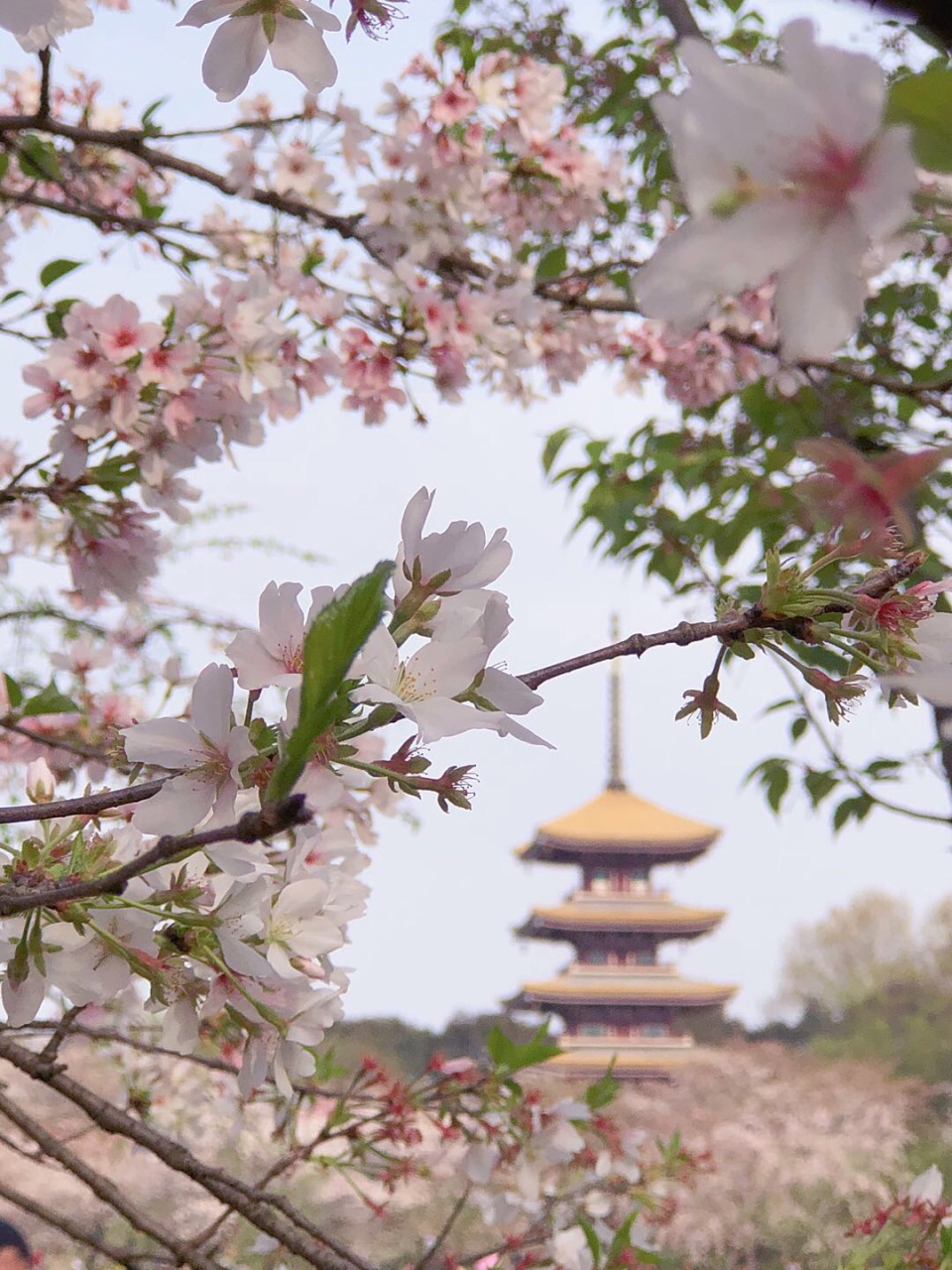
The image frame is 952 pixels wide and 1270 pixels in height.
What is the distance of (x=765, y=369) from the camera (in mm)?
2172

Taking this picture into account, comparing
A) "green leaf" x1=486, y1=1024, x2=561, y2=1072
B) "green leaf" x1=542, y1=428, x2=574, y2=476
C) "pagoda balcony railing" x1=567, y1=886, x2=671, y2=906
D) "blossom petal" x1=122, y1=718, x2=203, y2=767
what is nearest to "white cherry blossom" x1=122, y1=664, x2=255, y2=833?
"blossom petal" x1=122, y1=718, x2=203, y2=767

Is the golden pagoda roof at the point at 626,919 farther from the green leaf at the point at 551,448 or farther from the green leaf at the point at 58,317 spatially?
the green leaf at the point at 58,317

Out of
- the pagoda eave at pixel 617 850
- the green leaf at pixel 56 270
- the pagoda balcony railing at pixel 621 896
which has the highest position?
the pagoda eave at pixel 617 850

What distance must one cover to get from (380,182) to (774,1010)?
23856 millimetres

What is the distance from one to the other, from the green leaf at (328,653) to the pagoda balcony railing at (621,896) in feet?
61.2

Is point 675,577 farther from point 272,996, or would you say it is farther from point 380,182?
point 272,996

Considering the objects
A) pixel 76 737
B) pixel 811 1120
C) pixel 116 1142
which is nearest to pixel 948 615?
pixel 76 737

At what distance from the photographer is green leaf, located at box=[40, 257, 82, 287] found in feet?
3.79

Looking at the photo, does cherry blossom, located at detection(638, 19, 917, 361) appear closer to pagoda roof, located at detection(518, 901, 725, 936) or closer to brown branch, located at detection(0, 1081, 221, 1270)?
brown branch, located at detection(0, 1081, 221, 1270)

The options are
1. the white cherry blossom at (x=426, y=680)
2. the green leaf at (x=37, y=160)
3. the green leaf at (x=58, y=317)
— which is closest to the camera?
the white cherry blossom at (x=426, y=680)

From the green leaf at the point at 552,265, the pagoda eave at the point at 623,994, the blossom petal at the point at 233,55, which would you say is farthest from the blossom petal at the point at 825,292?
the pagoda eave at the point at 623,994

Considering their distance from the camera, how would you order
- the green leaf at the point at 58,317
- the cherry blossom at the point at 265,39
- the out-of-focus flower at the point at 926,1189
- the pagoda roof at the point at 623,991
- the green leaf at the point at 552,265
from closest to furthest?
the cherry blossom at the point at 265,39 < the out-of-focus flower at the point at 926,1189 < the green leaf at the point at 58,317 < the green leaf at the point at 552,265 < the pagoda roof at the point at 623,991

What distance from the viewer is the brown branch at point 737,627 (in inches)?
16.7

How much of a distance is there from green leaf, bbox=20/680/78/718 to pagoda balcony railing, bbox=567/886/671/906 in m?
18.0
